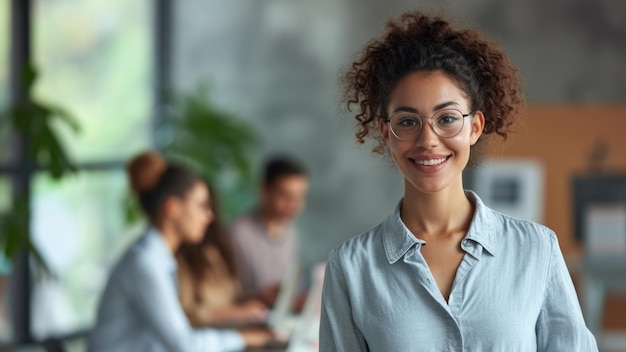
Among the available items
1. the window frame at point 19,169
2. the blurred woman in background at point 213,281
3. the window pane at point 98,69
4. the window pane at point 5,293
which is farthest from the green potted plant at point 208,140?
the blurred woman in background at point 213,281

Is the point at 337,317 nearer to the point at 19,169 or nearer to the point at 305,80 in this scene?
the point at 19,169

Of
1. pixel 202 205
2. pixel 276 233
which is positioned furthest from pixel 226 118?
pixel 202 205

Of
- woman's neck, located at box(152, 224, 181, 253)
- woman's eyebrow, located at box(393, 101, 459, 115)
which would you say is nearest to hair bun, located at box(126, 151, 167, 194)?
woman's neck, located at box(152, 224, 181, 253)

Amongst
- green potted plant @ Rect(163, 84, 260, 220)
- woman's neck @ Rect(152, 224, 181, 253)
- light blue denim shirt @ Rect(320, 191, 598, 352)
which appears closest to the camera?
light blue denim shirt @ Rect(320, 191, 598, 352)

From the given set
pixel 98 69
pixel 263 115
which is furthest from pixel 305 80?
pixel 98 69

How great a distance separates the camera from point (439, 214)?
4.83ft

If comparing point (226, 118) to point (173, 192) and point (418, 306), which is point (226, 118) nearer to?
point (173, 192)

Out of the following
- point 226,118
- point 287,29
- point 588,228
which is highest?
point 287,29

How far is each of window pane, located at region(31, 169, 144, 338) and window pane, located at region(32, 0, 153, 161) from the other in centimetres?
21

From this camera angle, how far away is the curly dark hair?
56.7 inches

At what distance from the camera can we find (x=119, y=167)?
7230mm

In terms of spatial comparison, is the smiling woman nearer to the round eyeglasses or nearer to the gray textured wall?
the round eyeglasses

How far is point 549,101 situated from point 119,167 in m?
2.85

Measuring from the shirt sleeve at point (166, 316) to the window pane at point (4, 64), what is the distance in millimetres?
2787
